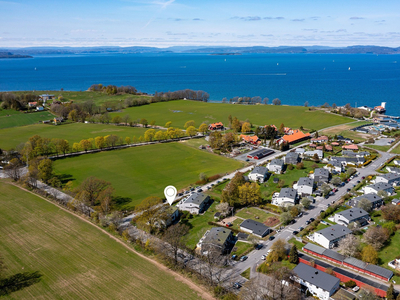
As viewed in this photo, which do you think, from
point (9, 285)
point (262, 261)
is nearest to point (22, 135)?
point (9, 285)

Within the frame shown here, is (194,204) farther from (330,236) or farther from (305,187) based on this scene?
(305,187)

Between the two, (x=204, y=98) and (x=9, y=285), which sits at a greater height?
(x=204, y=98)

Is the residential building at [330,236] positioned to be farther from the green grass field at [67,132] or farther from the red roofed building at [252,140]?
the green grass field at [67,132]

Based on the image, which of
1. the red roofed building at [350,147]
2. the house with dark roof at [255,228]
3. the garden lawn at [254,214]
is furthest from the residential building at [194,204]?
the red roofed building at [350,147]

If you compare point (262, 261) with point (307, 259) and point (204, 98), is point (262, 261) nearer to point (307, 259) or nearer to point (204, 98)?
point (307, 259)

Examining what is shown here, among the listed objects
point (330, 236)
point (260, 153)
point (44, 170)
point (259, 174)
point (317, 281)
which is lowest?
point (317, 281)

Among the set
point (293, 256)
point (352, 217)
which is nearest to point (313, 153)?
point (352, 217)
